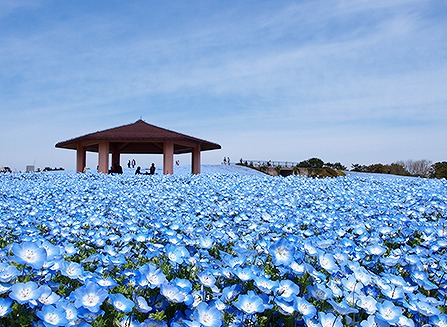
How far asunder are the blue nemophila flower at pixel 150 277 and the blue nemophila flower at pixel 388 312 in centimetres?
80

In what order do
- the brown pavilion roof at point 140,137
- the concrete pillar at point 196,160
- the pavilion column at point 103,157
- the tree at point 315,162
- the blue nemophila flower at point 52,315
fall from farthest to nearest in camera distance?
the tree at point 315,162 → the concrete pillar at point 196,160 → the pavilion column at point 103,157 → the brown pavilion roof at point 140,137 → the blue nemophila flower at point 52,315

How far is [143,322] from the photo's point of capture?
1549 mm

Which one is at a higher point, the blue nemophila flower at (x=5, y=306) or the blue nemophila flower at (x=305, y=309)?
the blue nemophila flower at (x=5, y=306)

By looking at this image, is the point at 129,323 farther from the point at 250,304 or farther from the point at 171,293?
the point at 250,304

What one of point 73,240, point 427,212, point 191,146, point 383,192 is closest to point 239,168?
point 191,146

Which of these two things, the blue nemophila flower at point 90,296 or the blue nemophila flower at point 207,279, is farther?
the blue nemophila flower at point 207,279

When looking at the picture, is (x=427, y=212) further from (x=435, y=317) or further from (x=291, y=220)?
(x=435, y=317)

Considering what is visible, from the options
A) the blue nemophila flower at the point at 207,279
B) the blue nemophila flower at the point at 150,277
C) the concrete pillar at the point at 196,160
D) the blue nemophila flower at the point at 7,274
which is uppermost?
the concrete pillar at the point at 196,160

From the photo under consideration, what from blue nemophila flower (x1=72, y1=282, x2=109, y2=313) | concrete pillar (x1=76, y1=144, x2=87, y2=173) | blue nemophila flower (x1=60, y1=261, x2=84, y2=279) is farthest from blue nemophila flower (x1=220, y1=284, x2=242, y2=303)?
concrete pillar (x1=76, y1=144, x2=87, y2=173)

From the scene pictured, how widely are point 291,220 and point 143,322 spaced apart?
2.88m

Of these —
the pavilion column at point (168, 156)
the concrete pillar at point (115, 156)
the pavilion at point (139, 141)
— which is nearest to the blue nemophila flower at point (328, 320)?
the pavilion at point (139, 141)

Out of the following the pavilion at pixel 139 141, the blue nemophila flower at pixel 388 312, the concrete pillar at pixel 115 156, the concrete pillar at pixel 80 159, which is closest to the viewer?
the blue nemophila flower at pixel 388 312

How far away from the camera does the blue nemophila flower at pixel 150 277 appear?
1616 mm

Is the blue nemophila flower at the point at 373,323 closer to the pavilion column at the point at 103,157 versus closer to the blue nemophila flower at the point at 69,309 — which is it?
the blue nemophila flower at the point at 69,309
